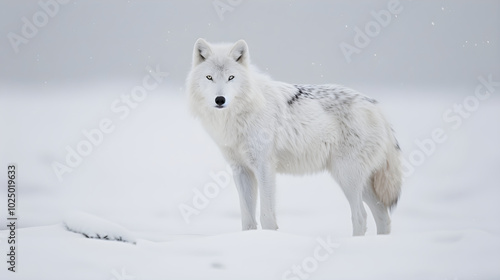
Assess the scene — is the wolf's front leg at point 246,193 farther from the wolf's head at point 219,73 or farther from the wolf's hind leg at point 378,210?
the wolf's hind leg at point 378,210

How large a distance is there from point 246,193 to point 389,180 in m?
1.58

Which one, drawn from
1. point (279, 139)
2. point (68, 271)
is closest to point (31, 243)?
point (68, 271)

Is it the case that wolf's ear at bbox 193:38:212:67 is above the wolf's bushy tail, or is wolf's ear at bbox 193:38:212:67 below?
above

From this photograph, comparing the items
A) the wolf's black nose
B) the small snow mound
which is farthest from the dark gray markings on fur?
the small snow mound

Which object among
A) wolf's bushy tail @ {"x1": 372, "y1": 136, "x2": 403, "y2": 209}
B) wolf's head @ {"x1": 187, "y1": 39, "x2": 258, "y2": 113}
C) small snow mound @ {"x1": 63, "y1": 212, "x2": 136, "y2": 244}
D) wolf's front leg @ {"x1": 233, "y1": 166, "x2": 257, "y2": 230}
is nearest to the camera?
small snow mound @ {"x1": 63, "y1": 212, "x2": 136, "y2": 244}

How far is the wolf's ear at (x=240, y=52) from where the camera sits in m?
6.14

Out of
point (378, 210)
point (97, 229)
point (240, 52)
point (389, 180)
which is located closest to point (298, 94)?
point (240, 52)

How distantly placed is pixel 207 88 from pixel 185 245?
156 cm

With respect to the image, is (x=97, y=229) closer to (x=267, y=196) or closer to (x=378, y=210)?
(x=267, y=196)

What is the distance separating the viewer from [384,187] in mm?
6742

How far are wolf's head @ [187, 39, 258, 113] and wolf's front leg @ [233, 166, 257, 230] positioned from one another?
0.72 meters

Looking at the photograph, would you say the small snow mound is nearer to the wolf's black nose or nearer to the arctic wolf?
the arctic wolf

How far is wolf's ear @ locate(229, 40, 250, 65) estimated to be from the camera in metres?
6.14

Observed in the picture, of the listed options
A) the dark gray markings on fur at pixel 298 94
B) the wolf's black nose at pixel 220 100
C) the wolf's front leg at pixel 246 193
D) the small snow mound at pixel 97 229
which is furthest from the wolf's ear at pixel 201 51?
the small snow mound at pixel 97 229
